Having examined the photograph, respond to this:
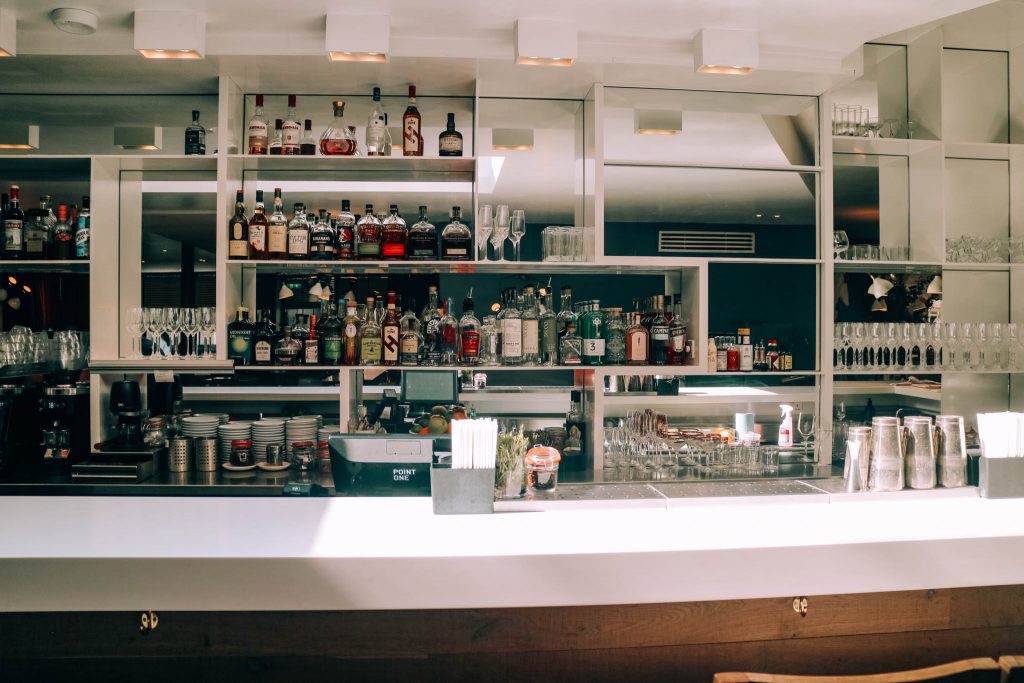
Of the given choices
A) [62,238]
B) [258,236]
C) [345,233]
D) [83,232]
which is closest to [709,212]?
[345,233]

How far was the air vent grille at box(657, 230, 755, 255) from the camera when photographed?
136 inches

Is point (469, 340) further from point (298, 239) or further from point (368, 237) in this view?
point (298, 239)

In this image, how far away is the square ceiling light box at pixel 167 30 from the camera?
2.68 metres

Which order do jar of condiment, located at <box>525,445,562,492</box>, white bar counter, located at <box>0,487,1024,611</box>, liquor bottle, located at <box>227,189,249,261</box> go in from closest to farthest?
white bar counter, located at <box>0,487,1024,611</box>
jar of condiment, located at <box>525,445,562,492</box>
liquor bottle, located at <box>227,189,249,261</box>

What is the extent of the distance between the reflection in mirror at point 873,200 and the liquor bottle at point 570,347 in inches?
59.1

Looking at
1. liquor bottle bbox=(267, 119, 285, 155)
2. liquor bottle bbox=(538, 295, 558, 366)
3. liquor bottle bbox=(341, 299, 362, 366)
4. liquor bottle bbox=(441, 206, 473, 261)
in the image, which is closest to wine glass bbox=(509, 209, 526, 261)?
liquor bottle bbox=(441, 206, 473, 261)

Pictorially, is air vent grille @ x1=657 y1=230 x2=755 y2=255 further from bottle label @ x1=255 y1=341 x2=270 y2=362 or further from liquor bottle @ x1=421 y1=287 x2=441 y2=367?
bottle label @ x1=255 y1=341 x2=270 y2=362

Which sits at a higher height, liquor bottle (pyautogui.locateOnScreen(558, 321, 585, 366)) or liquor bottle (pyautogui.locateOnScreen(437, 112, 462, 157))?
liquor bottle (pyautogui.locateOnScreen(437, 112, 462, 157))

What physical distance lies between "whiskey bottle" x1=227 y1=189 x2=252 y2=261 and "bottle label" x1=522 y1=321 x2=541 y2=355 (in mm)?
1267

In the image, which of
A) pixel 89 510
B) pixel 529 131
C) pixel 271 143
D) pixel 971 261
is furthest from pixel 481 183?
pixel 971 261

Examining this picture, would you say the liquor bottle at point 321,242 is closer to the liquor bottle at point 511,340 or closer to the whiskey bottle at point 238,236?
the whiskey bottle at point 238,236

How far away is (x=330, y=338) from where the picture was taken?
3217 mm

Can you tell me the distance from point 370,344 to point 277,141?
40.8 inches

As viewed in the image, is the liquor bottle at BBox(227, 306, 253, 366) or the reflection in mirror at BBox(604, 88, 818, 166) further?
the reflection in mirror at BBox(604, 88, 818, 166)
